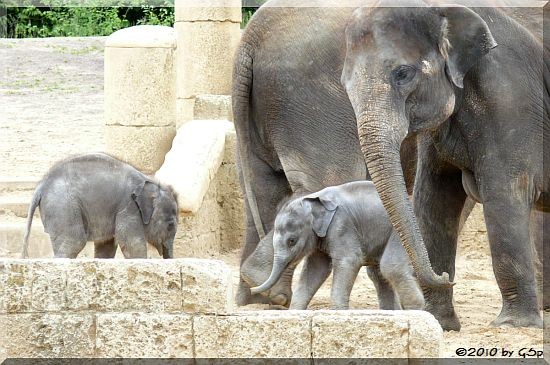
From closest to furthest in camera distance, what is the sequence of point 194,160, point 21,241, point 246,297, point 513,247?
point 513,247
point 246,297
point 21,241
point 194,160

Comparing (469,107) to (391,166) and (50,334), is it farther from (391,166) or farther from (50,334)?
(50,334)

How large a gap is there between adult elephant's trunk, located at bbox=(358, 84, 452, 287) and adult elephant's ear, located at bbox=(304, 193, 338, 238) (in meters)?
0.78

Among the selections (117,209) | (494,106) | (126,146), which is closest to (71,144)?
(126,146)

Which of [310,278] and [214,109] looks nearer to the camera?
[310,278]

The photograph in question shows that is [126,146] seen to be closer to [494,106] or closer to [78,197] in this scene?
[78,197]

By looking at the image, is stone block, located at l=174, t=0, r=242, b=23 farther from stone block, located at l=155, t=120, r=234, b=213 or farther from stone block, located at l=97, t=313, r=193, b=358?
stone block, located at l=97, t=313, r=193, b=358

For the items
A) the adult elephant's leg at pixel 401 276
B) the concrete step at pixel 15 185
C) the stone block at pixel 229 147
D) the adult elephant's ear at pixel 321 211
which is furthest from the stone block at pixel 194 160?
the adult elephant's leg at pixel 401 276

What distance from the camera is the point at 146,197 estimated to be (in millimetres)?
8969

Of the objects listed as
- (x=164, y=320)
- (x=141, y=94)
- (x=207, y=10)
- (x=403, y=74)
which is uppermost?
(x=403, y=74)

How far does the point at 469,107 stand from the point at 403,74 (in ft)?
1.83

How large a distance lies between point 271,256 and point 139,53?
2981 mm

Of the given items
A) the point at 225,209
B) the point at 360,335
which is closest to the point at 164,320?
the point at 360,335

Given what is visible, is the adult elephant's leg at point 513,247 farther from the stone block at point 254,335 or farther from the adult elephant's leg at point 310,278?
the stone block at point 254,335

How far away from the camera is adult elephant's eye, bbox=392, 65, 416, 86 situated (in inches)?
297
